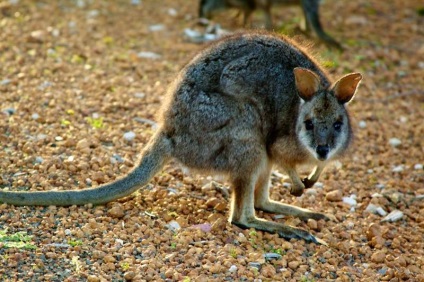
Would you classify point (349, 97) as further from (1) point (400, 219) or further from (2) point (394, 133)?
(2) point (394, 133)

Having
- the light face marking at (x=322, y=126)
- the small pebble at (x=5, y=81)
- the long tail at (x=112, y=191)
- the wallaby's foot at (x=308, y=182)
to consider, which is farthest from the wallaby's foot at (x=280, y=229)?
the small pebble at (x=5, y=81)

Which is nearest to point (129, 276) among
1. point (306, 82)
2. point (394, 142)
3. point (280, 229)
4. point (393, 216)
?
point (280, 229)

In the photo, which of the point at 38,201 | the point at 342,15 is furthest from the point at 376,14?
the point at 38,201

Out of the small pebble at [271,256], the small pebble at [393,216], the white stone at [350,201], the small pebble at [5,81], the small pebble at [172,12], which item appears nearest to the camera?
the small pebble at [271,256]

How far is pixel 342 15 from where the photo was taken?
36.9ft

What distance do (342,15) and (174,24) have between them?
8.27 feet

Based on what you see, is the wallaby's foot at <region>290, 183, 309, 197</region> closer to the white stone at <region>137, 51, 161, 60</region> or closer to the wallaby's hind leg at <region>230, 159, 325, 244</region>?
the wallaby's hind leg at <region>230, 159, 325, 244</region>

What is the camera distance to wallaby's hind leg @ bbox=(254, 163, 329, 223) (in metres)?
6.00

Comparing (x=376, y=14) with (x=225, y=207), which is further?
(x=376, y=14)

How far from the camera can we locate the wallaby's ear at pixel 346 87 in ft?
17.9

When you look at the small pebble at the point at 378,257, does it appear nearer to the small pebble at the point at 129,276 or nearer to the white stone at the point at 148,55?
the small pebble at the point at 129,276

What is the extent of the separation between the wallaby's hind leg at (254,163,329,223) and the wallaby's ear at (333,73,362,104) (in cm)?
85

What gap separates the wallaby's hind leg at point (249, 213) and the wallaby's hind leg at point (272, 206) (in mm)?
340

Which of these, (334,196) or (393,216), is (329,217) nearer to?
(334,196)
